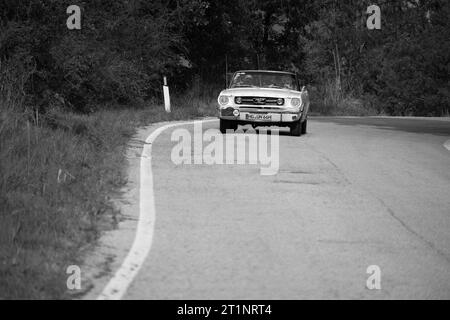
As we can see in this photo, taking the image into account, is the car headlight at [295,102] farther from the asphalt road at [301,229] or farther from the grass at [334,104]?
the grass at [334,104]

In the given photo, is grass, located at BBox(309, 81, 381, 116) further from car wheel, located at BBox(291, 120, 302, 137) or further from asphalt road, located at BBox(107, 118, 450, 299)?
asphalt road, located at BBox(107, 118, 450, 299)

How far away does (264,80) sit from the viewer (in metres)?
20.5

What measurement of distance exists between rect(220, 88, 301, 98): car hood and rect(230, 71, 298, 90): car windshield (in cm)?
42

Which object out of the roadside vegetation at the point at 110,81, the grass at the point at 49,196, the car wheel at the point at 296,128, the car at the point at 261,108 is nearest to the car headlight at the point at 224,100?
the car at the point at 261,108

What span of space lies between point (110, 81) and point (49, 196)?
1549cm

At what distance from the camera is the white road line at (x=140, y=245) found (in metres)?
6.44

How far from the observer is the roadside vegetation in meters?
8.20

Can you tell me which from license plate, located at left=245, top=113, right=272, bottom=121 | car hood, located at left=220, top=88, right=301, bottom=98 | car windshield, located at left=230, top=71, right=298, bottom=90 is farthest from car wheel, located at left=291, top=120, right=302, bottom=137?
car windshield, located at left=230, top=71, right=298, bottom=90

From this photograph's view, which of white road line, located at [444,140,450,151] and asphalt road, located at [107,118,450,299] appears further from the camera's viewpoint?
white road line, located at [444,140,450,151]

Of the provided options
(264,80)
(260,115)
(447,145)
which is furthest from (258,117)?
(447,145)

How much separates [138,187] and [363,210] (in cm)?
265

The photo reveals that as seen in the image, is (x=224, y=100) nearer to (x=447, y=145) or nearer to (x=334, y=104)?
(x=447, y=145)

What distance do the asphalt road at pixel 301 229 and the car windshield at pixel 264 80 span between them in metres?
5.19

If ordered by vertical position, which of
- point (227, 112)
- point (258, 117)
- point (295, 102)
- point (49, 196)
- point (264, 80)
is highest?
point (264, 80)
